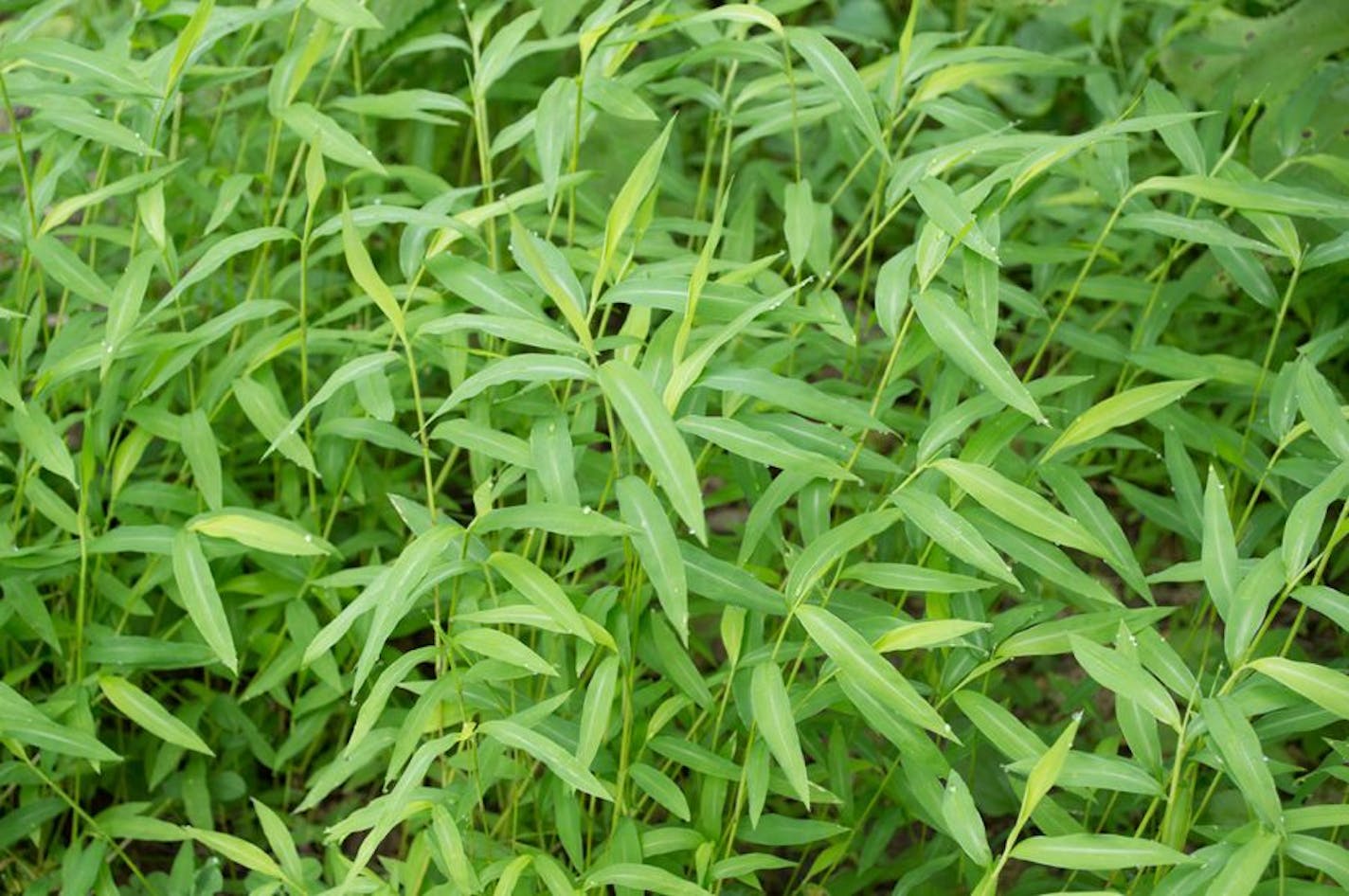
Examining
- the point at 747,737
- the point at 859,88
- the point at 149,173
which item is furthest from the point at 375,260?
the point at 747,737

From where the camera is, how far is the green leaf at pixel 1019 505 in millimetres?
1099

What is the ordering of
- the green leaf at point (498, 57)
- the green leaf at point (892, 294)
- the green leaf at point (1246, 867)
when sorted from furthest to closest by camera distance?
the green leaf at point (498, 57) < the green leaf at point (892, 294) < the green leaf at point (1246, 867)

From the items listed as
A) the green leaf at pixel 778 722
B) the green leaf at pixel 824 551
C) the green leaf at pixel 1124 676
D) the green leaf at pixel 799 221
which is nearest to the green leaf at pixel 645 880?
the green leaf at pixel 778 722

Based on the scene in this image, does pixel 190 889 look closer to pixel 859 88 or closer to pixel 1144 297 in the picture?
pixel 859 88

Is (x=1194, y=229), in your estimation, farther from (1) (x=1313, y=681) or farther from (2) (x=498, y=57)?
(2) (x=498, y=57)

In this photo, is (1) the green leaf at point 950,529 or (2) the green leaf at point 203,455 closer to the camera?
(1) the green leaf at point 950,529

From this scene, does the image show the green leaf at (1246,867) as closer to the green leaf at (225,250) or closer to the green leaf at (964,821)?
the green leaf at (964,821)

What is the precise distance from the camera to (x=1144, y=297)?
1.58 metres

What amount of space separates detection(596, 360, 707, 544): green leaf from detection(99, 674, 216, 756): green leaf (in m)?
0.55

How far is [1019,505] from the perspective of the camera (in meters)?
1.11

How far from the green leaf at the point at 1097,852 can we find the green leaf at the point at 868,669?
10cm

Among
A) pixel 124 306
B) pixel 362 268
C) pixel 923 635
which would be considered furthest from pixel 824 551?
pixel 124 306

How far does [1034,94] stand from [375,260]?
1131 millimetres

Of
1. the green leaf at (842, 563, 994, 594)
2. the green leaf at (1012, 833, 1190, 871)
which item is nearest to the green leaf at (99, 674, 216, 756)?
the green leaf at (842, 563, 994, 594)
